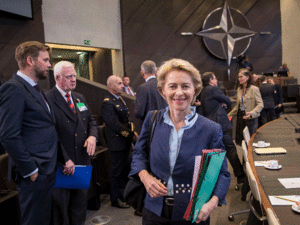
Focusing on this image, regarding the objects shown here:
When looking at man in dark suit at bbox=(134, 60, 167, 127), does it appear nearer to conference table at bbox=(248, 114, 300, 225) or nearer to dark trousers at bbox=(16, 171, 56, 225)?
conference table at bbox=(248, 114, 300, 225)

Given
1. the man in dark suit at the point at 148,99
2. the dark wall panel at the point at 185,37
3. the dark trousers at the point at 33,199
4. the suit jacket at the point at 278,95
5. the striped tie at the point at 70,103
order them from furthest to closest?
the dark wall panel at the point at 185,37
the suit jacket at the point at 278,95
the man in dark suit at the point at 148,99
the striped tie at the point at 70,103
the dark trousers at the point at 33,199

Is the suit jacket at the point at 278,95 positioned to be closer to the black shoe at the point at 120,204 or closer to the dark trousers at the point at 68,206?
the black shoe at the point at 120,204

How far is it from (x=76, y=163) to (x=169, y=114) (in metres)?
1.26

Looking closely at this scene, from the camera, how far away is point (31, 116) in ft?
6.04

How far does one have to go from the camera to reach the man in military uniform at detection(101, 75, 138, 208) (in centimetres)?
328

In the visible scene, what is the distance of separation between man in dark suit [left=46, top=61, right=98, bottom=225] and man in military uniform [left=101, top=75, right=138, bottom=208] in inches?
30.7

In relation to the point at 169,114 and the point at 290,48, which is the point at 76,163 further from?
the point at 290,48

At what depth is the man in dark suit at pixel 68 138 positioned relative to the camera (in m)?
2.32

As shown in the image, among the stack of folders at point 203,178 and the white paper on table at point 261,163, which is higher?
the stack of folders at point 203,178

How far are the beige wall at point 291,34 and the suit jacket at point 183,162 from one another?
12564mm

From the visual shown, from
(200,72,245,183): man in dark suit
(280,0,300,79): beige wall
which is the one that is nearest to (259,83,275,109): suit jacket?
(200,72,245,183): man in dark suit

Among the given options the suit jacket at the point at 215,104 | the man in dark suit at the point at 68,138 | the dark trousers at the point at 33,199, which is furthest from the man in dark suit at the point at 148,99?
the dark trousers at the point at 33,199

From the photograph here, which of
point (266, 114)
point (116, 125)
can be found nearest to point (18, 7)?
point (116, 125)

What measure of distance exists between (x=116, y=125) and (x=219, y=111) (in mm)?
1469
